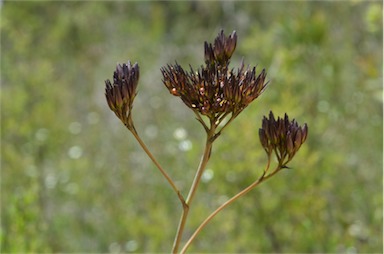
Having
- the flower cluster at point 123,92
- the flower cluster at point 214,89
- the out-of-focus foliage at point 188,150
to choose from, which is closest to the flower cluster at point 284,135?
the flower cluster at point 214,89

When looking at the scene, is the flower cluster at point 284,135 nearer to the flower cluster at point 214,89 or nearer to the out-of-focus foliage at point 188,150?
the flower cluster at point 214,89

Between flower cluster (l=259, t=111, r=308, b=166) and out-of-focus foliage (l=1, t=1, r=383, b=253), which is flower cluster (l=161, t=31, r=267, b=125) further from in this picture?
out-of-focus foliage (l=1, t=1, r=383, b=253)

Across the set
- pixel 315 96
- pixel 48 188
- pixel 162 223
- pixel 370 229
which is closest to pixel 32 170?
pixel 48 188

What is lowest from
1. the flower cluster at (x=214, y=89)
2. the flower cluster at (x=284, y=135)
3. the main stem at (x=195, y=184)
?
the main stem at (x=195, y=184)

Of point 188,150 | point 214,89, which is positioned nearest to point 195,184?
point 214,89

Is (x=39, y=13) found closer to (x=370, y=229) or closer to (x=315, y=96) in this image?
(x=315, y=96)

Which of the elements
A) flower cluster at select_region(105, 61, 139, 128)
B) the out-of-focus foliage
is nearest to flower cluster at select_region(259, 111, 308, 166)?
flower cluster at select_region(105, 61, 139, 128)
